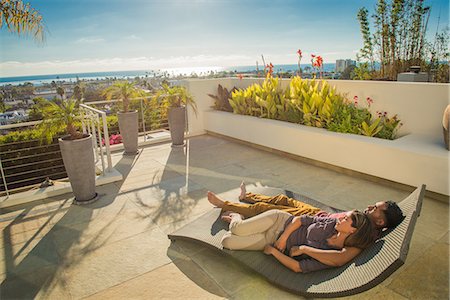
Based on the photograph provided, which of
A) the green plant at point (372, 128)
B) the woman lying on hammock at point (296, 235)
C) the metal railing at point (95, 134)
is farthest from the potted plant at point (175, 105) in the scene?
the woman lying on hammock at point (296, 235)

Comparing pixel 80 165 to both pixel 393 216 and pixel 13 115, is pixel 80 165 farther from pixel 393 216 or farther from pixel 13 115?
pixel 393 216

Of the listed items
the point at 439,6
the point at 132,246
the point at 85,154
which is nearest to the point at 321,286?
the point at 132,246

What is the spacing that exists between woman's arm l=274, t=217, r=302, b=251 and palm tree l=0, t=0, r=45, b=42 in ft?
13.8

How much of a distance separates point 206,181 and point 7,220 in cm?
243

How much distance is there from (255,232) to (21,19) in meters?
4.14

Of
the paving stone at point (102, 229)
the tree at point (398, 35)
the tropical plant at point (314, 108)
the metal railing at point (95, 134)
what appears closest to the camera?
the paving stone at point (102, 229)

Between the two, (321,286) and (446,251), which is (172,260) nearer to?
(321,286)

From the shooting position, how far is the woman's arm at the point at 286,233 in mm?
2420

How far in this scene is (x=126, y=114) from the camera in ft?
19.2

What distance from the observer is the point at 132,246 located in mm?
2930

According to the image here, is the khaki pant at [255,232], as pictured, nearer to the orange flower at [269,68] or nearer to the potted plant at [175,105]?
the potted plant at [175,105]

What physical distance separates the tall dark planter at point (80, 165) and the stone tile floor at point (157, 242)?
0.18 metres

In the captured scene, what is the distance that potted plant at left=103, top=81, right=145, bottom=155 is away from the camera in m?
5.86

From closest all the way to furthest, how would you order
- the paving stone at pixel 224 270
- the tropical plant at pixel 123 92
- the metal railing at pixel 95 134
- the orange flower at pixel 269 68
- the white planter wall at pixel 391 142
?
the paving stone at pixel 224 270 → the white planter wall at pixel 391 142 → the metal railing at pixel 95 134 → the tropical plant at pixel 123 92 → the orange flower at pixel 269 68
